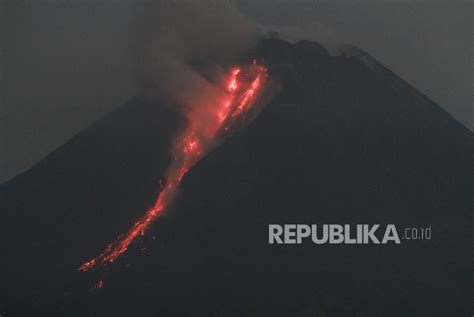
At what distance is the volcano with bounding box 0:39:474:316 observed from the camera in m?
5.14

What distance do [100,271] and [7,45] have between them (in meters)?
2.09

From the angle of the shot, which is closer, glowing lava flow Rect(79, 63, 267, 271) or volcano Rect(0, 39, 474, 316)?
volcano Rect(0, 39, 474, 316)

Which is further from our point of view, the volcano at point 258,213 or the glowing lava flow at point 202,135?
the glowing lava flow at point 202,135

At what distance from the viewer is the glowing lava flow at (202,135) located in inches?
233

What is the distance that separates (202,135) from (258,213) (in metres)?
1.53

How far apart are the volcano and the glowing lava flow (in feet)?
0.32

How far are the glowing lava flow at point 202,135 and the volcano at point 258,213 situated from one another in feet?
0.32

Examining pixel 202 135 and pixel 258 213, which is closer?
pixel 258 213

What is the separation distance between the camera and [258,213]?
17.8ft

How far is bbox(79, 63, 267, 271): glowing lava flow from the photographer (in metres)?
5.91

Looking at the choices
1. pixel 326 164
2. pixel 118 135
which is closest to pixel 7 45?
pixel 118 135

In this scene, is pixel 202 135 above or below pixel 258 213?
above

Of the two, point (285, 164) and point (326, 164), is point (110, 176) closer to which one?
point (285, 164)

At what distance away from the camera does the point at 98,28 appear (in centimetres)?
514
